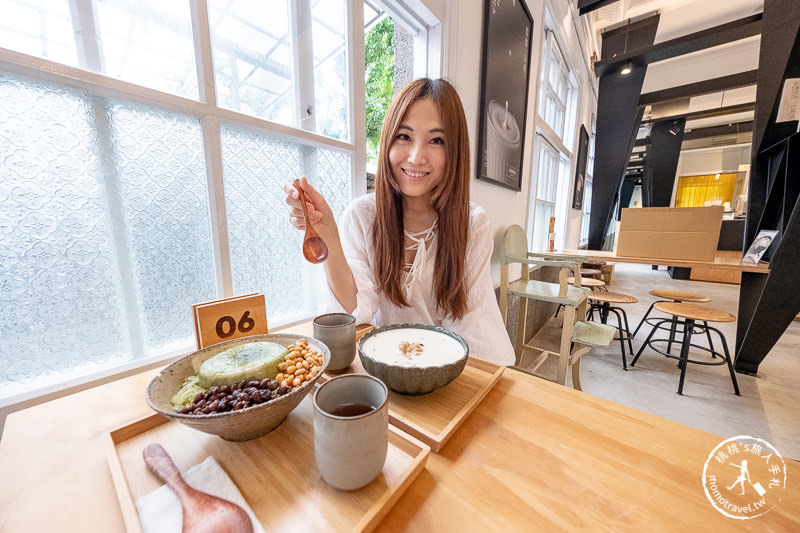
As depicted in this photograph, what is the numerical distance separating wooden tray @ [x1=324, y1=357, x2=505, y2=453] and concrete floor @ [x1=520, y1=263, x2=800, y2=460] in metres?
1.84

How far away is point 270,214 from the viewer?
0.95 m

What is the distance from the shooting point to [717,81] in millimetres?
3834

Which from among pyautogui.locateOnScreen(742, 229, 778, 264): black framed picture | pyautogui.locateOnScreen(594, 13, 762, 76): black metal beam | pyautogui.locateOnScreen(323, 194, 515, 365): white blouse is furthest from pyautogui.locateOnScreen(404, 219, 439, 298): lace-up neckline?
pyautogui.locateOnScreen(594, 13, 762, 76): black metal beam

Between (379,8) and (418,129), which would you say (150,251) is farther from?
(379,8)

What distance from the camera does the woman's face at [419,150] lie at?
0.86 meters

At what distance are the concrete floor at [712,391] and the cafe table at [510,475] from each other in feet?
6.00

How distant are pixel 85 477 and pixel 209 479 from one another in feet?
0.53

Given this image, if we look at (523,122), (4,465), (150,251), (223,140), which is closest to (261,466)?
(4,465)

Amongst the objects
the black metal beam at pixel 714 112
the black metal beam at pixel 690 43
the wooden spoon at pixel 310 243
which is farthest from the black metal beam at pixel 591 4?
the black metal beam at pixel 714 112

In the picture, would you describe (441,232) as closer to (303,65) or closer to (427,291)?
(427,291)

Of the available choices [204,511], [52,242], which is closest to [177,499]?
[204,511]

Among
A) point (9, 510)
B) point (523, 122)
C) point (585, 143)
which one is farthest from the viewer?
point (585, 143)

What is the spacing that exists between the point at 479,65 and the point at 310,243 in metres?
1.50

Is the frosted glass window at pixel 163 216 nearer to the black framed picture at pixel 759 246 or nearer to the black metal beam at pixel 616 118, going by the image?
the black framed picture at pixel 759 246
